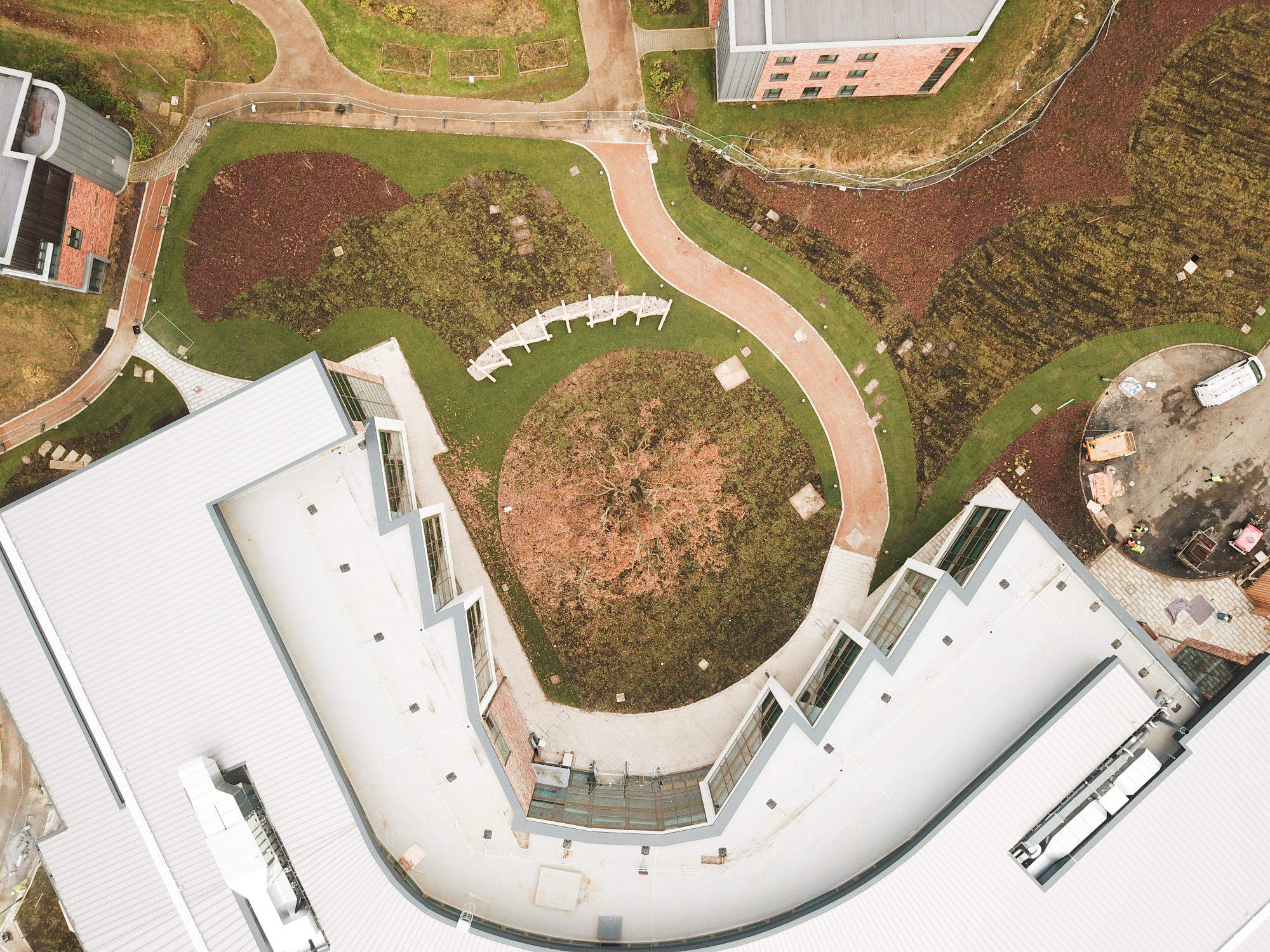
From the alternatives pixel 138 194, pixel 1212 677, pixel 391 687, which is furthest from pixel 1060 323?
pixel 138 194

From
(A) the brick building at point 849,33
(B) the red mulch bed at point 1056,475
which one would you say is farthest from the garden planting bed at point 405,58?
(B) the red mulch bed at point 1056,475

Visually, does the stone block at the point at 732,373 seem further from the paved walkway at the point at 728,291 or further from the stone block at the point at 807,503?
the stone block at the point at 807,503

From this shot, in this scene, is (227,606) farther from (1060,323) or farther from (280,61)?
(1060,323)

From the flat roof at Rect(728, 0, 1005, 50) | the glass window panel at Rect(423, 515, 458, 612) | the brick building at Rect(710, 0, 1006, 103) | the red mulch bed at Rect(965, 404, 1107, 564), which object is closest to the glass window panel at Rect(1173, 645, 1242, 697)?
the red mulch bed at Rect(965, 404, 1107, 564)

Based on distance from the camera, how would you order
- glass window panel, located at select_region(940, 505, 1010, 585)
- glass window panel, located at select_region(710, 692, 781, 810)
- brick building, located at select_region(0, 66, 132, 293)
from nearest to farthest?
1. glass window panel, located at select_region(940, 505, 1010, 585)
2. glass window panel, located at select_region(710, 692, 781, 810)
3. brick building, located at select_region(0, 66, 132, 293)

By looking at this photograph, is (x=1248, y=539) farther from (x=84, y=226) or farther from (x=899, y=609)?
(x=84, y=226)

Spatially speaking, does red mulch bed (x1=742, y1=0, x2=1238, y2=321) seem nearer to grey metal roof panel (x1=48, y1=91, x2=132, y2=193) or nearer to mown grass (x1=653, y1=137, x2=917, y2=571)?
mown grass (x1=653, y1=137, x2=917, y2=571)
